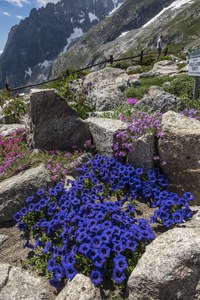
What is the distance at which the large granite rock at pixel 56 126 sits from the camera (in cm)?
924

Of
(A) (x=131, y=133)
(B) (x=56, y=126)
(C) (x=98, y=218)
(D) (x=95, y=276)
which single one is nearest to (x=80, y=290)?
(D) (x=95, y=276)

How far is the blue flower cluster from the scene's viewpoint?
5020 millimetres

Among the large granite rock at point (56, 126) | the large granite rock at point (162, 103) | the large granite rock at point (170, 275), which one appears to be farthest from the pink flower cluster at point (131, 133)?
the large granite rock at point (170, 275)

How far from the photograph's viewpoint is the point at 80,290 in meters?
4.57

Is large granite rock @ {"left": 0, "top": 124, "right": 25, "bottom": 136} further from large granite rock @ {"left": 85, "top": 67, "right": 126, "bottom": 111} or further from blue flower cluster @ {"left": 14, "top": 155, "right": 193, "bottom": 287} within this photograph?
blue flower cluster @ {"left": 14, "top": 155, "right": 193, "bottom": 287}

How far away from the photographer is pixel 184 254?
14.0 ft

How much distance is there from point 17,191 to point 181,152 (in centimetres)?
411

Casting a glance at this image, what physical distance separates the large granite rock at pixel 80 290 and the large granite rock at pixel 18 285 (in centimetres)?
55

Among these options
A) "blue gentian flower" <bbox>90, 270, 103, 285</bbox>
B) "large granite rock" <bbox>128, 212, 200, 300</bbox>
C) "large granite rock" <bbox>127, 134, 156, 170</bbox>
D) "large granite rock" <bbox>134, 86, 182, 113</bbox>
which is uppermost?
"large granite rock" <bbox>134, 86, 182, 113</bbox>

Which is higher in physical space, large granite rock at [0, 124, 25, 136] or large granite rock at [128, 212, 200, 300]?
large granite rock at [0, 124, 25, 136]

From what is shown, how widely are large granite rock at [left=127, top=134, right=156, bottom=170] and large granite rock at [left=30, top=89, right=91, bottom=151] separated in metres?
2.16

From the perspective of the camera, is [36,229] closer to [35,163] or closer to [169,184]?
[35,163]

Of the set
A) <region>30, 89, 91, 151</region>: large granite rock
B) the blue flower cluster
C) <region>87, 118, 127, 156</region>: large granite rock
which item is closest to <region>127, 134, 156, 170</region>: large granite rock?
the blue flower cluster

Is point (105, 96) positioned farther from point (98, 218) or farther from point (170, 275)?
point (170, 275)
